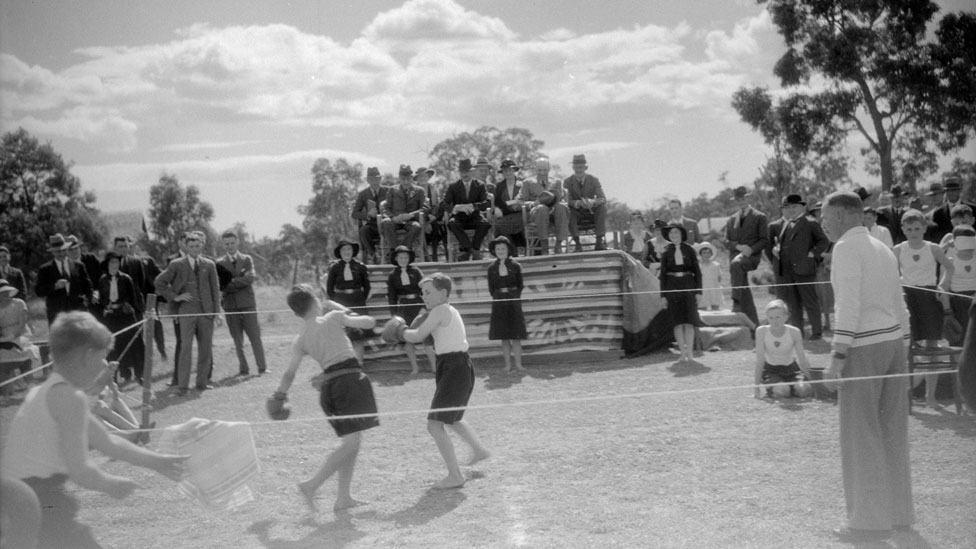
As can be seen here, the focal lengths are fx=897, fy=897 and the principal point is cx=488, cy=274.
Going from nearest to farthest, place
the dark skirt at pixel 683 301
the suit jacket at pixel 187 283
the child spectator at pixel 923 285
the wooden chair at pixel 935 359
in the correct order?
the wooden chair at pixel 935 359 < the child spectator at pixel 923 285 < the dark skirt at pixel 683 301 < the suit jacket at pixel 187 283

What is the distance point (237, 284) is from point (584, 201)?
4910 millimetres

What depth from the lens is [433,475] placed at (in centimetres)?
655

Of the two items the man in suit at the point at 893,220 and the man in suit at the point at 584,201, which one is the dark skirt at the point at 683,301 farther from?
the man in suit at the point at 893,220

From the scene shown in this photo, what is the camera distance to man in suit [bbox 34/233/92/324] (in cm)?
1148

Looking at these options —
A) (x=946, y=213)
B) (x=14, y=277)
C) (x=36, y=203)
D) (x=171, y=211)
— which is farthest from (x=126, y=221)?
(x=946, y=213)

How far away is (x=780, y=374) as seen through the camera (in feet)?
28.3

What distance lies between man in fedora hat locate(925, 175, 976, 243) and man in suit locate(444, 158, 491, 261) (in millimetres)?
5798

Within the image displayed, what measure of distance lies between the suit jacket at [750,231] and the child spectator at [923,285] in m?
3.59

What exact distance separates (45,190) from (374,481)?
36851 millimetres

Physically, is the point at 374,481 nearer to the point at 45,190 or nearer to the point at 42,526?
the point at 42,526

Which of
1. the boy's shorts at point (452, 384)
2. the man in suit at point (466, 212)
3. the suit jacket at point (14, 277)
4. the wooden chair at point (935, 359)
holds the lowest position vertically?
the wooden chair at point (935, 359)

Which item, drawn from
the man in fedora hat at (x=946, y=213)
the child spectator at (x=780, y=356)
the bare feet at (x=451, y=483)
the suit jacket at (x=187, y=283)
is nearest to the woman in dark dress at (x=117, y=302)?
the suit jacket at (x=187, y=283)

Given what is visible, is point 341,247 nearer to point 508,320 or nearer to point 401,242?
point 401,242

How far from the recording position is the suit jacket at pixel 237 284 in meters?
11.9
